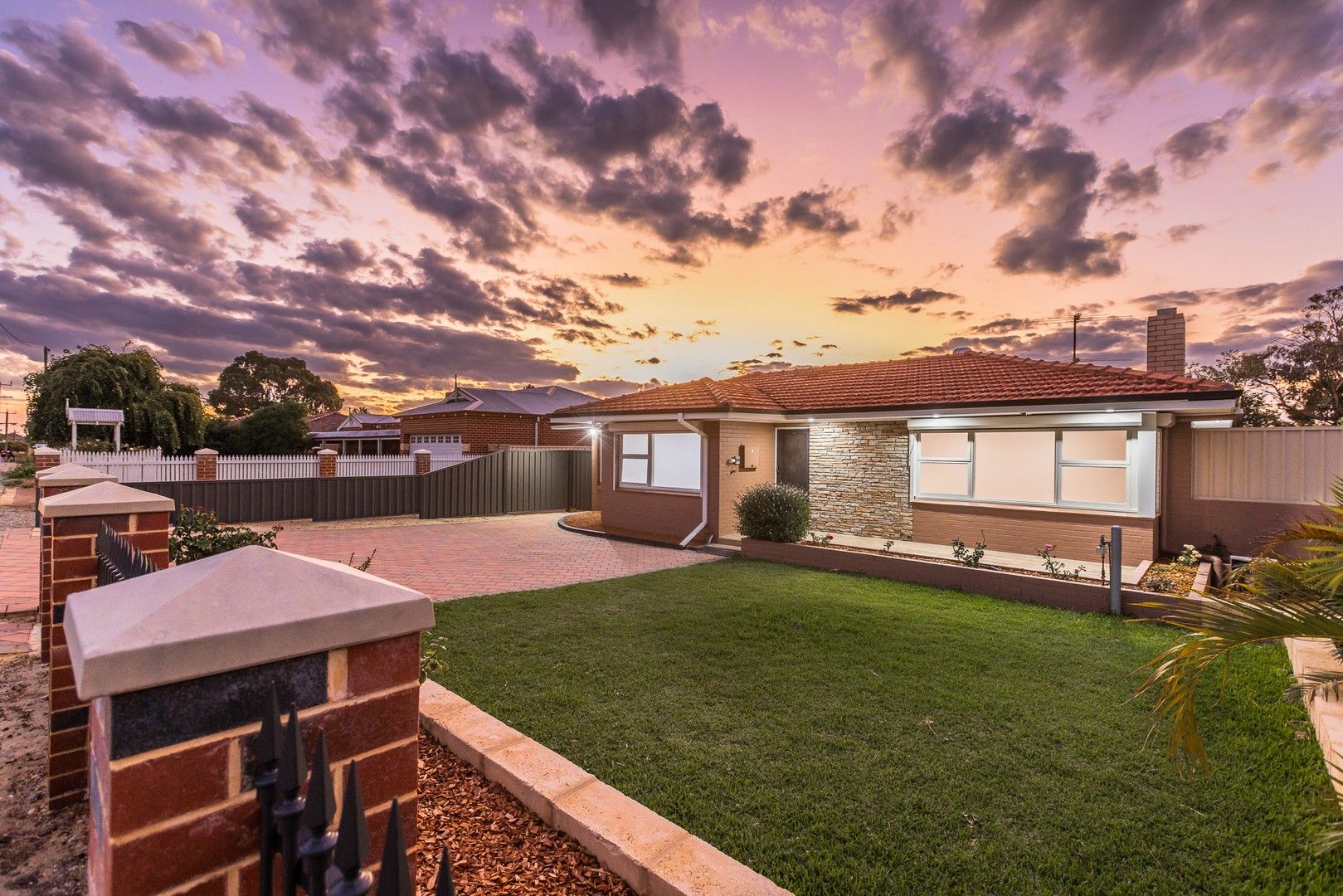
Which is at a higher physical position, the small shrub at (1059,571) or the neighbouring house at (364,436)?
the neighbouring house at (364,436)

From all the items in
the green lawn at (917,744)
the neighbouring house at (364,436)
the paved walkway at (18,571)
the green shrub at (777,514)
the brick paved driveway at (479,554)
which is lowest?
the brick paved driveway at (479,554)

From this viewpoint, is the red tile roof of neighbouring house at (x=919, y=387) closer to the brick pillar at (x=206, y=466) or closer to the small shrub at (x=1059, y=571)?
the small shrub at (x=1059, y=571)

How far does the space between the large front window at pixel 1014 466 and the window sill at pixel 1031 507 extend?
93mm

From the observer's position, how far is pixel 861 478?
471 inches

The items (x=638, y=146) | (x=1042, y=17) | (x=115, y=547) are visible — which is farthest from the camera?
(x=638, y=146)

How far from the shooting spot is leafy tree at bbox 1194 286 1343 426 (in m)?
23.0

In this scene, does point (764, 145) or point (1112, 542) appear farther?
point (764, 145)

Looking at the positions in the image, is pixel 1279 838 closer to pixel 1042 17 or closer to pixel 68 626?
pixel 68 626

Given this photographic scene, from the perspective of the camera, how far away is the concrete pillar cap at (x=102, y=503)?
108 inches

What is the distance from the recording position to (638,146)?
10.9 metres

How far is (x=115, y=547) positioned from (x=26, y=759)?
6.18ft

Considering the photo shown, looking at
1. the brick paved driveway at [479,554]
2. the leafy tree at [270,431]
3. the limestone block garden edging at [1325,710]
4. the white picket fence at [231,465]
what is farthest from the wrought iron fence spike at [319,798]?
the leafy tree at [270,431]

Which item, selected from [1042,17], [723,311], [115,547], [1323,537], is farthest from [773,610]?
[723,311]

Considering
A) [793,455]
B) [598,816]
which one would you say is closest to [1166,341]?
[793,455]
